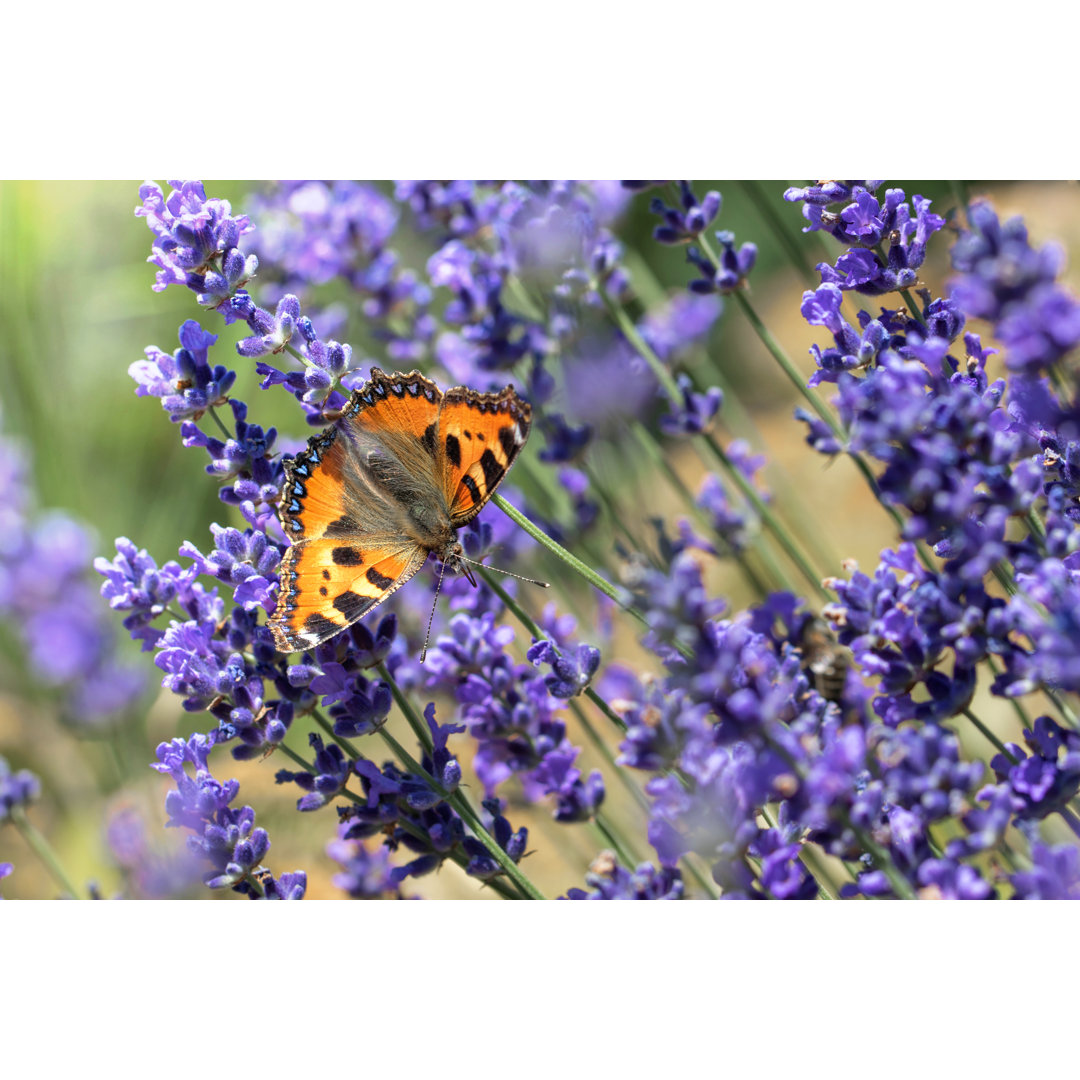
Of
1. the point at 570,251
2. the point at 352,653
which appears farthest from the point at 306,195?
the point at 352,653

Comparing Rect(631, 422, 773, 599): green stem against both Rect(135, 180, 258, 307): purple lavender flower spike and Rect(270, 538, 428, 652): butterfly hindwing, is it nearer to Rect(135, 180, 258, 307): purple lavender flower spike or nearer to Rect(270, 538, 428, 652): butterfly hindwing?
Rect(270, 538, 428, 652): butterfly hindwing

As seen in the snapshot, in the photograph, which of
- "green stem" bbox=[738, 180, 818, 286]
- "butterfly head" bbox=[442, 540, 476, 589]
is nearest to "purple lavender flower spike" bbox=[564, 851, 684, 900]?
"butterfly head" bbox=[442, 540, 476, 589]

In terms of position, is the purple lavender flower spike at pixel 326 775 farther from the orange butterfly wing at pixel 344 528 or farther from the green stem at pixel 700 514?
the green stem at pixel 700 514

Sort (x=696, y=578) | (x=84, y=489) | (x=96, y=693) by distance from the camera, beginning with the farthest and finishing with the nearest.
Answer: (x=84, y=489) < (x=96, y=693) < (x=696, y=578)

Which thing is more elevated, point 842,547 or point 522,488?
point 522,488

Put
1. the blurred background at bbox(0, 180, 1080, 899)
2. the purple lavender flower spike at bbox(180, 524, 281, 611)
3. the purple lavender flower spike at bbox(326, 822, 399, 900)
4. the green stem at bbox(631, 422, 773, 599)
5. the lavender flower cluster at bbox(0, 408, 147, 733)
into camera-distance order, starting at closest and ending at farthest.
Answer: the purple lavender flower spike at bbox(180, 524, 281, 611) < the purple lavender flower spike at bbox(326, 822, 399, 900) < the green stem at bbox(631, 422, 773, 599) < the blurred background at bbox(0, 180, 1080, 899) < the lavender flower cluster at bbox(0, 408, 147, 733)

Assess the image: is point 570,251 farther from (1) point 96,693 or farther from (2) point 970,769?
(1) point 96,693

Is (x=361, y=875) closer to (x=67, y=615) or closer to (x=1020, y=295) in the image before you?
(x=1020, y=295)
